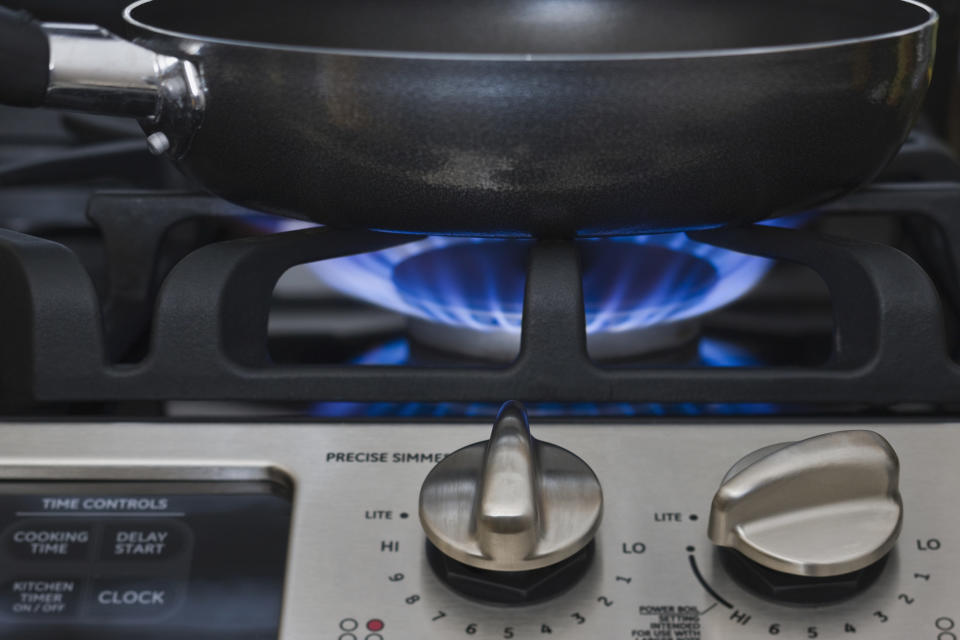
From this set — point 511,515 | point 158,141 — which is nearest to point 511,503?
point 511,515

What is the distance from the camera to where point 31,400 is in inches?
16.7

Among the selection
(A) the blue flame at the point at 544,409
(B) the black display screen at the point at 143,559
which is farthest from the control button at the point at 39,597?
(A) the blue flame at the point at 544,409

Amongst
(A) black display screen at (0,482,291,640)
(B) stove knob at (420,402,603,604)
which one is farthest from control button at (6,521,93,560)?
(B) stove knob at (420,402,603,604)

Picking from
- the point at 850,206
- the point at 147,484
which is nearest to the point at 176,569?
the point at 147,484

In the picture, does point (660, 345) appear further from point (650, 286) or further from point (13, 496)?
point (13, 496)

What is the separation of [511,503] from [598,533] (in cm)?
6

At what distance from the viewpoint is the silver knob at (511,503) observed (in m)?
0.31

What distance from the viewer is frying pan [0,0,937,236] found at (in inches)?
15.4

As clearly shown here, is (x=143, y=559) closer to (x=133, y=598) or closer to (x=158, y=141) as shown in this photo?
(x=133, y=598)

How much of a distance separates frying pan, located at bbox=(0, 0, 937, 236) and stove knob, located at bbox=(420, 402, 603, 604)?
11 centimetres

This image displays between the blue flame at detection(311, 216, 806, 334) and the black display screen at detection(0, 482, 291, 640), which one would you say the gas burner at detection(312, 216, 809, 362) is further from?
the black display screen at detection(0, 482, 291, 640)

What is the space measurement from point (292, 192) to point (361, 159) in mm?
43

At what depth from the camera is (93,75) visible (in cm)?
42

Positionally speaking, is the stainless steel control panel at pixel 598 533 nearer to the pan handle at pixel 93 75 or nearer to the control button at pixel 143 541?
the control button at pixel 143 541
